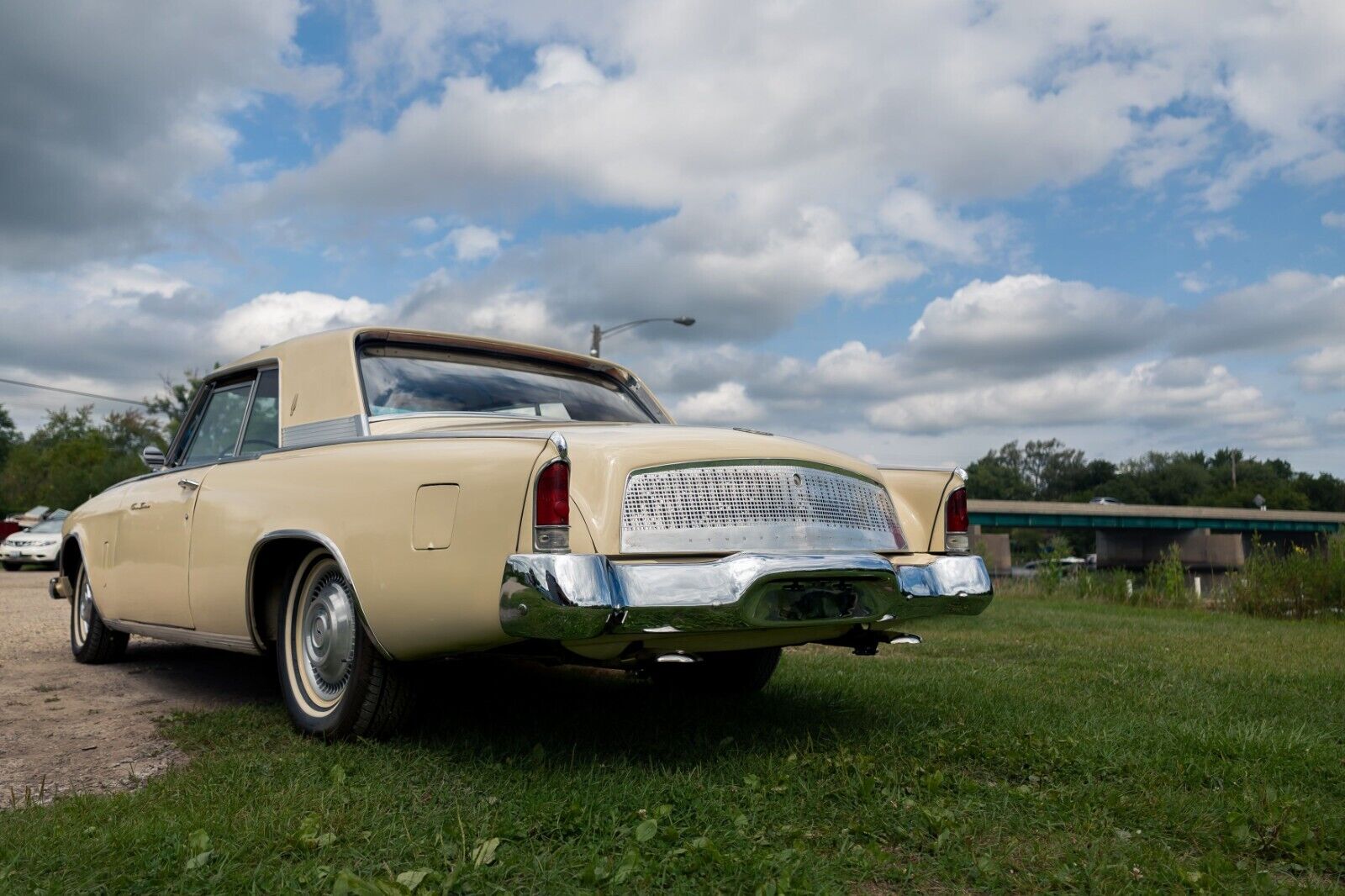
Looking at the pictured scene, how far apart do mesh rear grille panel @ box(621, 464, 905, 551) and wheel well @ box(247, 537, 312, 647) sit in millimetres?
1576

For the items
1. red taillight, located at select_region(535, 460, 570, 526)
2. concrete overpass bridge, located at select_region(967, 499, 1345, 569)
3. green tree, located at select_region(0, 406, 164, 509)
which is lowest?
concrete overpass bridge, located at select_region(967, 499, 1345, 569)

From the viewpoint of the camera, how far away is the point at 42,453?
6700 centimetres

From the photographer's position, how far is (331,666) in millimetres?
4164

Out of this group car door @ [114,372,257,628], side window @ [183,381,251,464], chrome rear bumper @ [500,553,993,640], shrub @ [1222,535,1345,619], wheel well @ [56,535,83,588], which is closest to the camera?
chrome rear bumper @ [500,553,993,640]

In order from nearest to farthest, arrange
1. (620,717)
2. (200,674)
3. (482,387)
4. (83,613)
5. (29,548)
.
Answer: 1. (620,717)
2. (482,387)
3. (200,674)
4. (83,613)
5. (29,548)

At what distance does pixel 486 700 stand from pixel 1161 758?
2.85m

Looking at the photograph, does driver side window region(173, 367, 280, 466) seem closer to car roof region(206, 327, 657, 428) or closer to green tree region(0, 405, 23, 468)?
car roof region(206, 327, 657, 428)

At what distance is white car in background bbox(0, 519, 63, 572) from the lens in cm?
2202

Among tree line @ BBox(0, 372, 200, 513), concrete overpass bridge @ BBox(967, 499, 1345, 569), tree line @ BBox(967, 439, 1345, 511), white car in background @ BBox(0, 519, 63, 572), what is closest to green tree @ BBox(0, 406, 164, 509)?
tree line @ BBox(0, 372, 200, 513)

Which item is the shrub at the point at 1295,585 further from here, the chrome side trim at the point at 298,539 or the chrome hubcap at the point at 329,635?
the chrome side trim at the point at 298,539

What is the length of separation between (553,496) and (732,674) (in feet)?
7.35

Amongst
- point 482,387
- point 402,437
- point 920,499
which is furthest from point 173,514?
point 920,499

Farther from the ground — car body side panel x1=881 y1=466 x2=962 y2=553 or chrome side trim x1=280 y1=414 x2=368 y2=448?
chrome side trim x1=280 y1=414 x2=368 y2=448

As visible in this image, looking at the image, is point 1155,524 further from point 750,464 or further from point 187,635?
point 750,464
